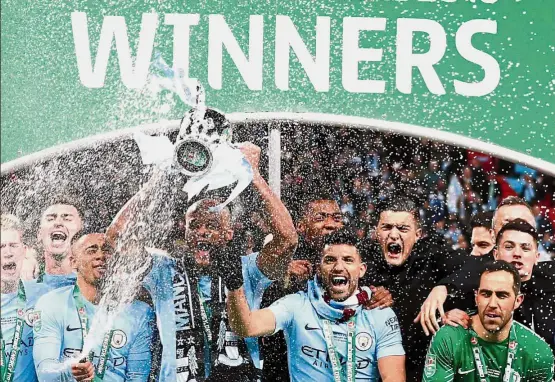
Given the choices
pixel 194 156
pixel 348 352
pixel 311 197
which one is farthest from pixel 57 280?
pixel 348 352

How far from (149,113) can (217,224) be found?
475mm

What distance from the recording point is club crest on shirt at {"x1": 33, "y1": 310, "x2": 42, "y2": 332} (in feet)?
8.82

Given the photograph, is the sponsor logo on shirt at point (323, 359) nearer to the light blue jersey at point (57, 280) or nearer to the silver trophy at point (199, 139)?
the silver trophy at point (199, 139)

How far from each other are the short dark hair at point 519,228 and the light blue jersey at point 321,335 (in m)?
0.48

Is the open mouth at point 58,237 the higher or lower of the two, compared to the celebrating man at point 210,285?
higher

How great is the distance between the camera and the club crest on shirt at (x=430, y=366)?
8.47 feet

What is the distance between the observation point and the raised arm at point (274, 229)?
2.59 metres

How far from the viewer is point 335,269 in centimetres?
260

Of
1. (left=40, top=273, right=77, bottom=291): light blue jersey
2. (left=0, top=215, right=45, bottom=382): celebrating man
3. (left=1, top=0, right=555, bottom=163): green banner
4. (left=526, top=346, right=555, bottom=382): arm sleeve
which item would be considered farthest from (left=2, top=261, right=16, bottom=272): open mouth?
(left=526, top=346, right=555, bottom=382): arm sleeve

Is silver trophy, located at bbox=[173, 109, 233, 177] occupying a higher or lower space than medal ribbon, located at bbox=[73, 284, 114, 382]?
higher

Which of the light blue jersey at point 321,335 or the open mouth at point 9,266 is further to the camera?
the open mouth at point 9,266

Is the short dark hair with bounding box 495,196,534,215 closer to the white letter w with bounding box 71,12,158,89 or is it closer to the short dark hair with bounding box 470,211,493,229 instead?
the short dark hair with bounding box 470,211,493,229

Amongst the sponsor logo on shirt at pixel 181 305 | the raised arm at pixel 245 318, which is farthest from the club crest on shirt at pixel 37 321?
the raised arm at pixel 245 318

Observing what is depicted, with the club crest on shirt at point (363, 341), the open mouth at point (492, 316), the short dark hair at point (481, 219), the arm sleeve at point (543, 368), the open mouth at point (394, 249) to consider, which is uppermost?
the short dark hair at point (481, 219)
